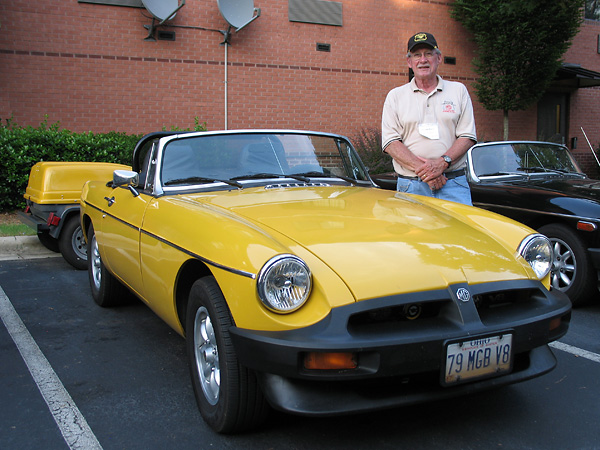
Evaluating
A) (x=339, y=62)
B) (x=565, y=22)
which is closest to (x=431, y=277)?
(x=339, y=62)

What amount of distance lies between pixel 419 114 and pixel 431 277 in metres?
2.24

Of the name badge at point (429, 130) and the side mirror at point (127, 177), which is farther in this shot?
the name badge at point (429, 130)

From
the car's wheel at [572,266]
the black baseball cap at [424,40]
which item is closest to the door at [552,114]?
the car's wheel at [572,266]

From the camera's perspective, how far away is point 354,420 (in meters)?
2.66

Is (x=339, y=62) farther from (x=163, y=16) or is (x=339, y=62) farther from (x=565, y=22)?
(x=565, y=22)

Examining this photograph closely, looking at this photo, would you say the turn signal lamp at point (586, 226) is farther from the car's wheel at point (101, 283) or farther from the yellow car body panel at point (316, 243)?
the car's wheel at point (101, 283)

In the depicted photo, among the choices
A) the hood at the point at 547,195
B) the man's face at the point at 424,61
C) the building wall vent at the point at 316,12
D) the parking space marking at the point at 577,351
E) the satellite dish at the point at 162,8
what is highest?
the building wall vent at the point at 316,12

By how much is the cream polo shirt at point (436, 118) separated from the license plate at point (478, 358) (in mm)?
2173

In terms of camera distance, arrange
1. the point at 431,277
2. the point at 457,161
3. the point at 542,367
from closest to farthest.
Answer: the point at 431,277, the point at 542,367, the point at 457,161

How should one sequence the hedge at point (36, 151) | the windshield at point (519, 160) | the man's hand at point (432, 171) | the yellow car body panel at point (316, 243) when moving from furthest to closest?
1. the hedge at point (36, 151)
2. the windshield at point (519, 160)
3. the man's hand at point (432, 171)
4. the yellow car body panel at point (316, 243)

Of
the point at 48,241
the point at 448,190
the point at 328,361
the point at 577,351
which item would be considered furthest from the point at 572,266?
the point at 48,241

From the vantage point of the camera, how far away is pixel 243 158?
12.3ft

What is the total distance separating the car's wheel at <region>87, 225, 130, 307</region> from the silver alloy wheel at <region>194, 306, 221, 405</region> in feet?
6.61

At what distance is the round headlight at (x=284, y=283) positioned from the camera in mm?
2203
